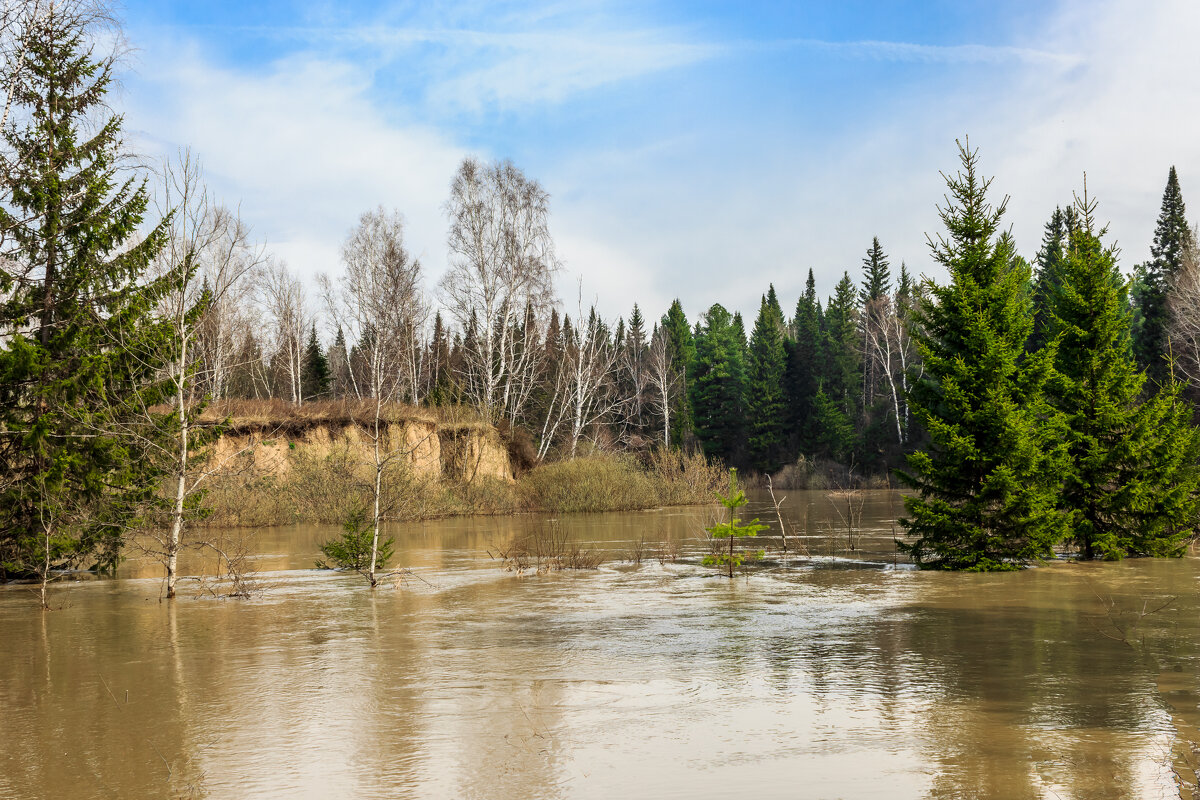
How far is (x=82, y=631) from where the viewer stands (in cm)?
1321

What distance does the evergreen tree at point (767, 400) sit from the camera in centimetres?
7569

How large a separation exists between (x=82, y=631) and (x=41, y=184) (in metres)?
8.45

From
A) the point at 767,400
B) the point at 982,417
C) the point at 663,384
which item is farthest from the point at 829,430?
the point at 982,417

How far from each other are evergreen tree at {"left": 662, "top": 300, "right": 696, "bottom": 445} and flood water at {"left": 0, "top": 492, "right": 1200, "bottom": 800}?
174ft

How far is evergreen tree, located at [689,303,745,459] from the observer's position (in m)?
79.8

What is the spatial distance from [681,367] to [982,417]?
65906mm

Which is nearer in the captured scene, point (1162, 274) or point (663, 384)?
point (1162, 274)

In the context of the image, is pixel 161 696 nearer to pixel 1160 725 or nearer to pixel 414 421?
pixel 1160 725

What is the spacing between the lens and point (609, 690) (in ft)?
30.8

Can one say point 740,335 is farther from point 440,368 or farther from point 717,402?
point 440,368

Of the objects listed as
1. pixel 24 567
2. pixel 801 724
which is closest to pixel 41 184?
pixel 24 567

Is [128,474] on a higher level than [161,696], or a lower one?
higher

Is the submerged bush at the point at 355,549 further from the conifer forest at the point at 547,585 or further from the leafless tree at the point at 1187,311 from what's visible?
the leafless tree at the point at 1187,311

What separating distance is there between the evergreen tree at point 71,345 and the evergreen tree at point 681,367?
172 feet
